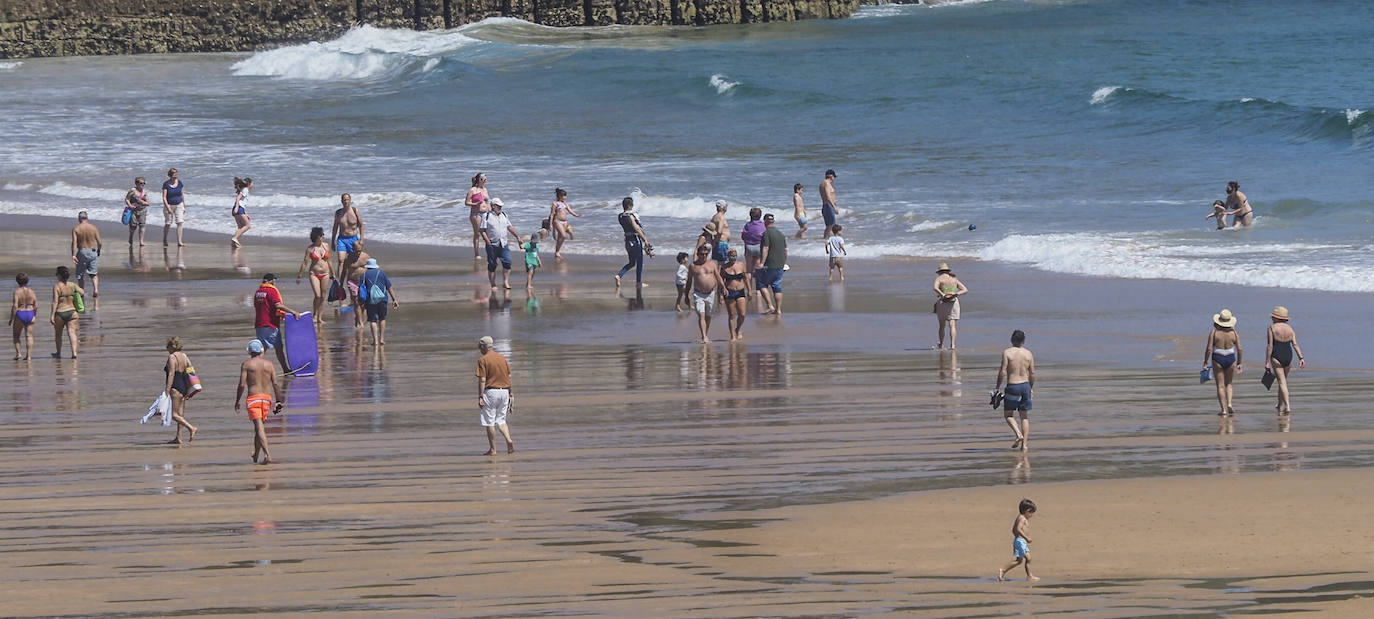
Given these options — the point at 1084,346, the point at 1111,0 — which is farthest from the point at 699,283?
the point at 1111,0

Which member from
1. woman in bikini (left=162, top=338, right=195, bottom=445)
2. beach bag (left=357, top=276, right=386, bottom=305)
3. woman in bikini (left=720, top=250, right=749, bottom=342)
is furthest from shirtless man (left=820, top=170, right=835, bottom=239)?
woman in bikini (left=162, top=338, right=195, bottom=445)

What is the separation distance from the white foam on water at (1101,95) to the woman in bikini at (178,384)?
3615 centimetres

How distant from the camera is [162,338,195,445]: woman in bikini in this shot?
13.9 meters

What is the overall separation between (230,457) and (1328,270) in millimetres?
15945

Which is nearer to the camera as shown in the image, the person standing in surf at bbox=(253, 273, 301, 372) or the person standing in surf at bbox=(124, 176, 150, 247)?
the person standing in surf at bbox=(253, 273, 301, 372)

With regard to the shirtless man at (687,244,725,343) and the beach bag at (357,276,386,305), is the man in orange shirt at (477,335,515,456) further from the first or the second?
the shirtless man at (687,244,725,343)

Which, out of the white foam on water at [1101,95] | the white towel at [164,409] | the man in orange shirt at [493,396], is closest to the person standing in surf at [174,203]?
the white towel at [164,409]

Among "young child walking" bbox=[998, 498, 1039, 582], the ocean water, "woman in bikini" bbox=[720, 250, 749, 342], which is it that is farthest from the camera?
the ocean water

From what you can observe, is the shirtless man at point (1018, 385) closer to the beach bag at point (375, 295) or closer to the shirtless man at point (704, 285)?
the shirtless man at point (704, 285)

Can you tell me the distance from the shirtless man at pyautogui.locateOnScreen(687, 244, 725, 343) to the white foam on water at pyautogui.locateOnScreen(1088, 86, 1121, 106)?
95.9 ft

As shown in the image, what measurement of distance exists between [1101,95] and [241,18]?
38104 millimetres

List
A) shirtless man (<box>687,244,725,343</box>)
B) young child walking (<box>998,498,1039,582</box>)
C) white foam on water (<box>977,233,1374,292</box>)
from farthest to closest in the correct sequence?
Answer: white foam on water (<box>977,233,1374,292</box>) < shirtless man (<box>687,244,725,343</box>) < young child walking (<box>998,498,1039,582</box>)

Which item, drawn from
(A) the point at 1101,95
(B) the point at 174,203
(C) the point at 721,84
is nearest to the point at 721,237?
(B) the point at 174,203

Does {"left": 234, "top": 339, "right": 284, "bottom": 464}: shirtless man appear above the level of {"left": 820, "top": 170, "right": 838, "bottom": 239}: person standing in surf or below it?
below
